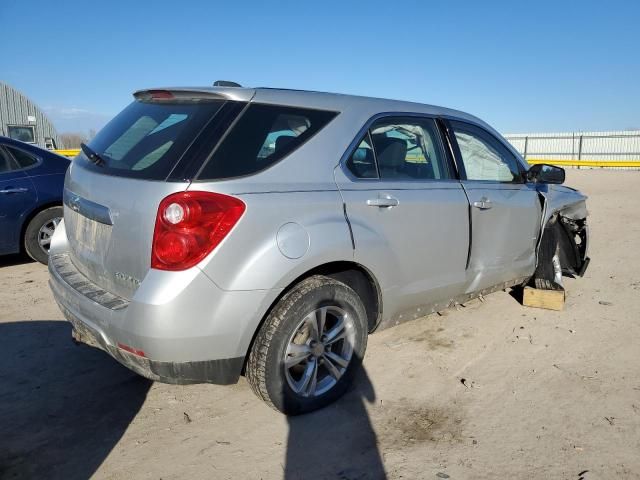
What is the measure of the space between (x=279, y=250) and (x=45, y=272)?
4.49 meters

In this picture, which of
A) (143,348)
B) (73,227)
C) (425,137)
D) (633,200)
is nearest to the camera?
(143,348)

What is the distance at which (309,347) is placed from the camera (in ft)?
9.29

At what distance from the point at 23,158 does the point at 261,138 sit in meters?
4.56

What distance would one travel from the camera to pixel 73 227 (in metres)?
2.97

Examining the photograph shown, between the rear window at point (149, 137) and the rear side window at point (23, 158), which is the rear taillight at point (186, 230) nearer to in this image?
the rear window at point (149, 137)

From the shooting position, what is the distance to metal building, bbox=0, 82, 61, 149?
2737 centimetres

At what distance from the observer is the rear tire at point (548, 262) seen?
4.66 metres

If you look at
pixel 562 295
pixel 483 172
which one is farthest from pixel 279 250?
pixel 562 295

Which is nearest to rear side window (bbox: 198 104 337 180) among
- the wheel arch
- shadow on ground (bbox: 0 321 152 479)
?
shadow on ground (bbox: 0 321 152 479)

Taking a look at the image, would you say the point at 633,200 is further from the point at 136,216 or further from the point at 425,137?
the point at 136,216

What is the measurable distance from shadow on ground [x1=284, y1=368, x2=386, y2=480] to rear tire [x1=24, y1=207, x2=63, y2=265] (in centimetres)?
442

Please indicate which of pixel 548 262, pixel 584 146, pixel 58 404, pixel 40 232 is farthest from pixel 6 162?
pixel 584 146

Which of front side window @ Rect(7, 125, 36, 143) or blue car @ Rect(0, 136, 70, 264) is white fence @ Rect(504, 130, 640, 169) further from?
blue car @ Rect(0, 136, 70, 264)

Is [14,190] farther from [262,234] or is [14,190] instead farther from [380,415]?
[380,415]
